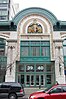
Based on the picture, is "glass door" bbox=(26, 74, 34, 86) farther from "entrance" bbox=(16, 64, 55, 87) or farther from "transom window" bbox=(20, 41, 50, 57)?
"transom window" bbox=(20, 41, 50, 57)

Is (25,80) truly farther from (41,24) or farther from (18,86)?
(18,86)

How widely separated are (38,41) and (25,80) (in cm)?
793

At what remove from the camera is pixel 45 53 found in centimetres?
3397

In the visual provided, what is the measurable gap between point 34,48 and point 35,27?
4.41m

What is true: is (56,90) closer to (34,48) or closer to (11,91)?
(11,91)

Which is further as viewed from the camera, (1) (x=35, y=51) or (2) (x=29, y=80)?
(1) (x=35, y=51)

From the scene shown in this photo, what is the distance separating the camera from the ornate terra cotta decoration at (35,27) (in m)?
35.0

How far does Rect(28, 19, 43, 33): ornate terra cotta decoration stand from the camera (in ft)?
115

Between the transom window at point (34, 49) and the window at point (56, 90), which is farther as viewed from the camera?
the transom window at point (34, 49)

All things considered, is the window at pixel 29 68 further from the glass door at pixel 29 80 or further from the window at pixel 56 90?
the window at pixel 56 90

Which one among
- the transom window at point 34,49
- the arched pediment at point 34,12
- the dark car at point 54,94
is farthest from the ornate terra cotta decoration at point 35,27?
the dark car at point 54,94

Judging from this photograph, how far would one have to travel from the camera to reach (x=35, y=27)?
35156mm

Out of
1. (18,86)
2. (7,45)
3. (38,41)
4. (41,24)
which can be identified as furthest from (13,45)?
(18,86)

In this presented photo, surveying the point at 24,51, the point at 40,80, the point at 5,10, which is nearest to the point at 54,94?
the point at 40,80
